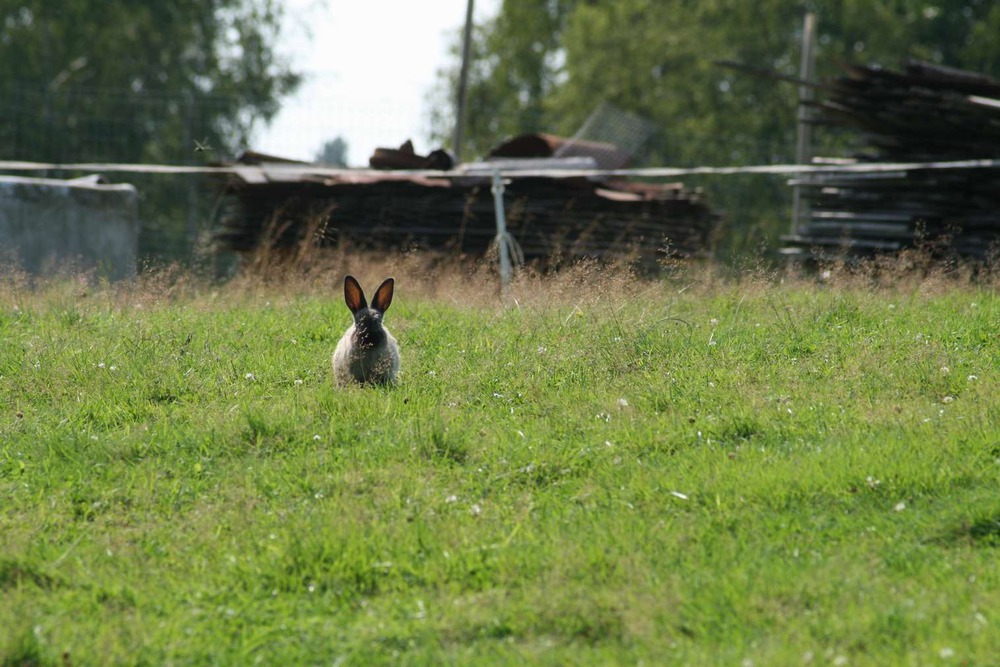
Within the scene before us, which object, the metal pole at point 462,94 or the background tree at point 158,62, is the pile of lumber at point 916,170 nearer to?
the metal pole at point 462,94

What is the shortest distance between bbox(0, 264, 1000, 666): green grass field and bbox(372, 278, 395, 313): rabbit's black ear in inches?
17.5

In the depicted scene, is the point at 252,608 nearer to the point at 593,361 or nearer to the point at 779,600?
the point at 779,600

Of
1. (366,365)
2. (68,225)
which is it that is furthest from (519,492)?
(68,225)

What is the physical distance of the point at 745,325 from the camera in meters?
8.81

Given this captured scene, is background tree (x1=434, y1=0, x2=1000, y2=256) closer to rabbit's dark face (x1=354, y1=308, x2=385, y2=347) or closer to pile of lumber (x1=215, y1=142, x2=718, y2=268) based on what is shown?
pile of lumber (x1=215, y1=142, x2=718, y2=268)

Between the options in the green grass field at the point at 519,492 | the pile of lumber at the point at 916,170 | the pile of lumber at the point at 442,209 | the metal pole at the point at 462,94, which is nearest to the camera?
the green grass field at the point at 519,492

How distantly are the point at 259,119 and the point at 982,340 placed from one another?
1118 inches

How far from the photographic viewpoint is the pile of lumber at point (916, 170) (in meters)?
14.6

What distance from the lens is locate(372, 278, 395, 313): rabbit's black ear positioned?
8.29 meters

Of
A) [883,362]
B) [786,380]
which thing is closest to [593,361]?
[786,380]

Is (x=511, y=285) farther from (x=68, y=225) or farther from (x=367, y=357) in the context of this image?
(x=68, y=225)

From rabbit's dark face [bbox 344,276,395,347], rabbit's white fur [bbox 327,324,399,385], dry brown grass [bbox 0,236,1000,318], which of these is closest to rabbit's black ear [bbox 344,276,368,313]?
rabbit's dark face [bbox 344,276,395,347]

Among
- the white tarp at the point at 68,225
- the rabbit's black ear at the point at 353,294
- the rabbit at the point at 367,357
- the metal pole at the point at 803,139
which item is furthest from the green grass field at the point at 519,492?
the metal pole at the point at 803,139

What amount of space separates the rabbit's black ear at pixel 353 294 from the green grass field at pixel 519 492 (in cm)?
50
